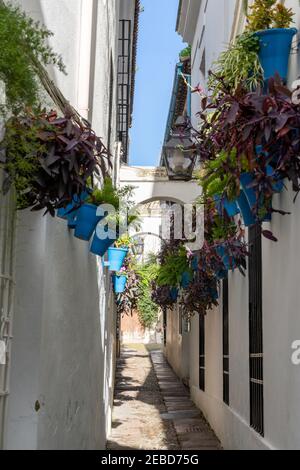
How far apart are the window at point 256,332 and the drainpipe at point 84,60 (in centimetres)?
240

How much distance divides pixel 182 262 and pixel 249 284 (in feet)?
9.66

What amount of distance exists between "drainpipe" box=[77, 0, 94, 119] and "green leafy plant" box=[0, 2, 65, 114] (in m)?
2.09

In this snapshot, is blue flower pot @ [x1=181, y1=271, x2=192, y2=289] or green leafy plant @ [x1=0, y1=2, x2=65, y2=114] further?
blue flower pot @ [x1=181, y1=271, x2=192, y2=289]

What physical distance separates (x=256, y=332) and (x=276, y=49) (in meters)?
3.07

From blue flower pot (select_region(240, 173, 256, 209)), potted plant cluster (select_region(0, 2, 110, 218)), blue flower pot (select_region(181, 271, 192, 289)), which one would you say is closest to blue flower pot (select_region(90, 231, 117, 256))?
blue flower pot (select_region(240, 173, 256, 209))

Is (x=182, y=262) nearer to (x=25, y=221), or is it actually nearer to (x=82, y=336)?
(x=82, y=336)

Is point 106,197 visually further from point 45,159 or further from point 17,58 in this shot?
point 17,58

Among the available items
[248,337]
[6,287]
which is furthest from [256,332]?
[6,287]

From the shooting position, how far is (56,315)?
422cm

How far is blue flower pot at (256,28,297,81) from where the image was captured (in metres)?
5.10

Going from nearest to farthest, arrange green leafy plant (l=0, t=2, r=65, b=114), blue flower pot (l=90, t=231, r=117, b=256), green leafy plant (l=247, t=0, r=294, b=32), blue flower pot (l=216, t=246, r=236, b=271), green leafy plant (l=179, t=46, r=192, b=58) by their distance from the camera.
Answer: green leafy plant (l=0, t=2, r=65, b=114) < green leafy plant (l=247, t=0, r=294, b=32) < blue flower pot (l=90, t=231, r=117, b=256) < blue flower pot (l=216, t=246, r=236, b=271) < green leafy plant (l=179, t=46, r=192, b=58)

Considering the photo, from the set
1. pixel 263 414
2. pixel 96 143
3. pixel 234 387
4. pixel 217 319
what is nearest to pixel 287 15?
pixel 96 143

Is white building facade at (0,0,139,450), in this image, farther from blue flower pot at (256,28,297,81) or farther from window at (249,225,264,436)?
window at (249,225,264,436)

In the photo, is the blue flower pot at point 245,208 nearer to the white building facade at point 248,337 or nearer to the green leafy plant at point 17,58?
the white building facade at point 248,337
